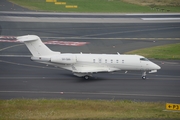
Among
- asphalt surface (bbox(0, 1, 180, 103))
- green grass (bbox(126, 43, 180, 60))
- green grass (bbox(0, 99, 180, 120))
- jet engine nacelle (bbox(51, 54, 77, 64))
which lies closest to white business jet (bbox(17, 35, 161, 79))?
jet engine nacelle (bbox(51, 54, 77, 64))

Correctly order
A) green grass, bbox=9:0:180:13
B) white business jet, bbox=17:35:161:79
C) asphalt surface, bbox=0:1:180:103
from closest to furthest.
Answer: asphalt surface, bbox=0:1:180:103
white business jet, bbox=17:35:161:79
green grass, bbox=9:0:180:13

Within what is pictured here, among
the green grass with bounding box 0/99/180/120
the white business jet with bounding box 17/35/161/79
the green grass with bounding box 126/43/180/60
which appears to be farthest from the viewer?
the green grass with bounding box 126/43/180/60

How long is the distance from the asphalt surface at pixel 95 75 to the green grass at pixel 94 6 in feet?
44.8

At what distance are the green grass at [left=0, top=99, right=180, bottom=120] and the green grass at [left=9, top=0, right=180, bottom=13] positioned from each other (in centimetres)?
5982

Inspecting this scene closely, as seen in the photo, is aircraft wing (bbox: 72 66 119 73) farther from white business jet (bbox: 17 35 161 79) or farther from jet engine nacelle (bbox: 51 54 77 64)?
jet engine nacelle (bbox: 51 54 77 64)

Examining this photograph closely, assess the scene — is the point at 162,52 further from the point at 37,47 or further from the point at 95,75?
the point at 37,47

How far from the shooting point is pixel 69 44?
6688 cm

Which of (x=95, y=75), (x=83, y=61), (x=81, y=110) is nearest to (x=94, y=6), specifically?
(x=95, y=75)

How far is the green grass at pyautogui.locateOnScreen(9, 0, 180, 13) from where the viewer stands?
9819 centimetres

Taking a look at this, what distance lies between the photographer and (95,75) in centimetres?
5072

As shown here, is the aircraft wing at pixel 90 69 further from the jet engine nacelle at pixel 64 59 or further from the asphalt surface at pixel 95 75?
the asphalt surface at pixel 95 75

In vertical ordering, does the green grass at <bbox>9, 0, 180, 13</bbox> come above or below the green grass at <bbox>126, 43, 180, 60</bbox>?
above

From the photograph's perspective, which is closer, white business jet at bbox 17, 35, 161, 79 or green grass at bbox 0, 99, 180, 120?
green grass at bbox 0, 99, 180, 120

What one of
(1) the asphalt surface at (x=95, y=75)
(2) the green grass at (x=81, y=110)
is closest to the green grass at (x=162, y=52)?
(1) the asphalt surface at (x=95, y=75)
